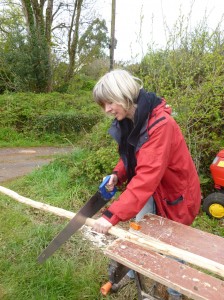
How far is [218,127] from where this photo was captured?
5023 mm

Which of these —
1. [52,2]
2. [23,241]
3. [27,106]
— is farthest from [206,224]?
[52,2]

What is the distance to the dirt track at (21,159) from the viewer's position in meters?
7.30

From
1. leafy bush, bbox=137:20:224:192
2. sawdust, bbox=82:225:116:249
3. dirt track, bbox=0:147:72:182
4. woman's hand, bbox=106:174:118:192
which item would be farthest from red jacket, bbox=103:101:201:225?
dirt track, bbox=0:147:72:182

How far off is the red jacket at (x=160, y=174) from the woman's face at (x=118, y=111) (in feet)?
0.69

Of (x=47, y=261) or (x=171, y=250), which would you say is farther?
(x=47, y=261)

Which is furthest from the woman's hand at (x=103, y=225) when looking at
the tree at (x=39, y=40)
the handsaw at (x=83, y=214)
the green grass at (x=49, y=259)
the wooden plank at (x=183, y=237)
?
the tree at (x=39, y=40)

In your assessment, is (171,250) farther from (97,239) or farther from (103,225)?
(97,239)

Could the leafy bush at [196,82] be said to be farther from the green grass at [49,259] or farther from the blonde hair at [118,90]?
the blonde hair at [118,90]

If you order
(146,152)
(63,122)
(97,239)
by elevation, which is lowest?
(97,239)

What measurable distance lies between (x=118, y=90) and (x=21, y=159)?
285 inches

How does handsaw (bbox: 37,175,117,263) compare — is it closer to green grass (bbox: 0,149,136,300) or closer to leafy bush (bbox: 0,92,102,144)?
green grass (bbox: 0,149,136,300)

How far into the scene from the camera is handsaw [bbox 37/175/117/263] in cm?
258

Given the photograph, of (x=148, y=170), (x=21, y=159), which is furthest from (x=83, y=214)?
(x=21, y=159)

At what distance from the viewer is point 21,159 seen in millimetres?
8844
